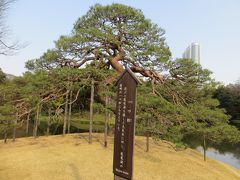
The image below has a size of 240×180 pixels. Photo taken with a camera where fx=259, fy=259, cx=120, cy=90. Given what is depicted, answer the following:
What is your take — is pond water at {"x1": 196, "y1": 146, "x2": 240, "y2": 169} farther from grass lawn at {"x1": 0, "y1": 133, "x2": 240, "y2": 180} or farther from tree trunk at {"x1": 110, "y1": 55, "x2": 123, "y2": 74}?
tree trunk at {"x1": 110, "y1": 55, "x2": 123, "y2": 74}

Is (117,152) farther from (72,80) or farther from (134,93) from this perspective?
(72,80)

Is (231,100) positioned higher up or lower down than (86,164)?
higher up

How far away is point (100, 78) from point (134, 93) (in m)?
8.26

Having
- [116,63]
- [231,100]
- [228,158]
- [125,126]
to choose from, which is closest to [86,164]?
[125,126]

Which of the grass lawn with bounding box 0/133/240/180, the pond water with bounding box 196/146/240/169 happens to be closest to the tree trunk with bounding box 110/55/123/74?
the grass lawn with bounding box 0/133/240/180

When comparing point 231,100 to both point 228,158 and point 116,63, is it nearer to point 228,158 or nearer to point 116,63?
point 228,158

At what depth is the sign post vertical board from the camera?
4617 millimetres

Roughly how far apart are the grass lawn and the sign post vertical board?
147 inches

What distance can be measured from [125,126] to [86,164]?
208 inches

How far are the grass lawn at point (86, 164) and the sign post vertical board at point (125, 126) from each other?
147 inches

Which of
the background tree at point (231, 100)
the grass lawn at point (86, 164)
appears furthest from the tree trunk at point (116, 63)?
the background tree at point (231, 100)

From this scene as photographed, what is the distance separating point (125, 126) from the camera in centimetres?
471

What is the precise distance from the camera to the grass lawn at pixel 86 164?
329 inches

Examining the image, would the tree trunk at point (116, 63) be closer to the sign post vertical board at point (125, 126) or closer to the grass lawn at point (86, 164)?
the grass lawn at point (86, 164)
